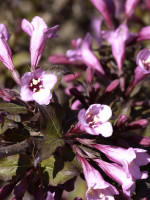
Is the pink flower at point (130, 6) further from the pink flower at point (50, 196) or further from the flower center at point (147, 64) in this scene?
the pink flower at point (50, 196)

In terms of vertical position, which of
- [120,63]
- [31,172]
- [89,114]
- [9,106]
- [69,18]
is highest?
[69,18]

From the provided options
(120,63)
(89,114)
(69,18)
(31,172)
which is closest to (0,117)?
(31,172)

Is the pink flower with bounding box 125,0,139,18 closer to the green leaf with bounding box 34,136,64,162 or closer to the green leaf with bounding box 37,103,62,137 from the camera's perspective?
the green leaf with bounding box 37,103,62,137

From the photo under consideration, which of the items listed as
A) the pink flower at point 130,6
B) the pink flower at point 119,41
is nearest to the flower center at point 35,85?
the pink flower at point 119,41

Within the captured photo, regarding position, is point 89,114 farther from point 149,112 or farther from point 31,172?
point 149,112

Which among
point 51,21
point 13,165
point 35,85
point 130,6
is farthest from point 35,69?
point 51,21

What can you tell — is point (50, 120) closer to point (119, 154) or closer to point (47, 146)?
point (47, 146)
